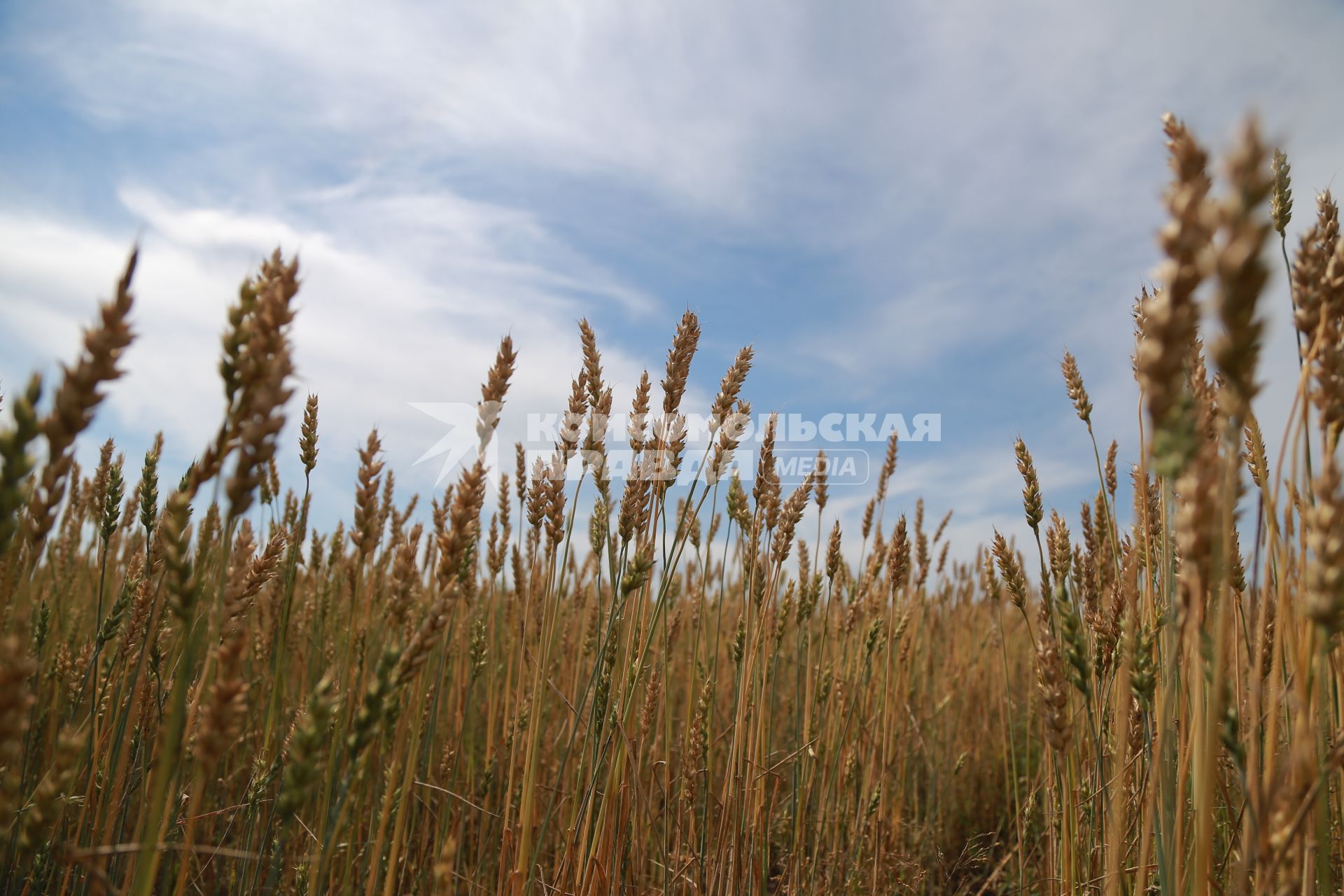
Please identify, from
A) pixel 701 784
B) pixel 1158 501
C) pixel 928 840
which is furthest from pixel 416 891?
pixel 1158 501

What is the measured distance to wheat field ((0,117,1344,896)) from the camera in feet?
2.75

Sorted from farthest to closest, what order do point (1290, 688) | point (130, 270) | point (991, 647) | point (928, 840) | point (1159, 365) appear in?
point (991, 647) < point (928, 840) < point (1290, 688) < point (130, 270) < point (1159, 365)

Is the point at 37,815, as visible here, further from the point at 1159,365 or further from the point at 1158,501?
the point at 1158,501

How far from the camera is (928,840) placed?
305 centimetres

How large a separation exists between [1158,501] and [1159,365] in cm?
125

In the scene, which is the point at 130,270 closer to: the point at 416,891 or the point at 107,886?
the point at 107,886

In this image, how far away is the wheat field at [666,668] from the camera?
84 cm

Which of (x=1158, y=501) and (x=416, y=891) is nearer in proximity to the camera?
(x=1158, y=501)

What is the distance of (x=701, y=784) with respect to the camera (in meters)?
2.38

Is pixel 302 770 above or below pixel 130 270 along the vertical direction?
below

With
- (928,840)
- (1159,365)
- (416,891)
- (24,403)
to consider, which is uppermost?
(1159,365)

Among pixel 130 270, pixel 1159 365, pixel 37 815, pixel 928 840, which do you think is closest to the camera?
pixel 1159 365

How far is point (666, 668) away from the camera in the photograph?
2.21 metres

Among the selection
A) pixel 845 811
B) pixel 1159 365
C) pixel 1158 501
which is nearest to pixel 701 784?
pixel 845 811
